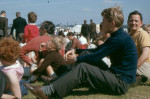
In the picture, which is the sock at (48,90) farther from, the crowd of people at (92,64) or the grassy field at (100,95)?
the grassy field at (100,95)

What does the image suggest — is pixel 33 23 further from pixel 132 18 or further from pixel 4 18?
pixel 4 18

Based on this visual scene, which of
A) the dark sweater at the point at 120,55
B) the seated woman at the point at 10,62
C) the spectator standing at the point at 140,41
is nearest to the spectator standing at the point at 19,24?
the spectator standing at the point at 140,41

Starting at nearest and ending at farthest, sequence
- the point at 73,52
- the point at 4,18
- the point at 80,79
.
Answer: the point at 80,79 → the point at 73,52 → the point at 4,18

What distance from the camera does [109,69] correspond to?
3.88m

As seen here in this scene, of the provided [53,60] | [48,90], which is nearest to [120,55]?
[48,90]

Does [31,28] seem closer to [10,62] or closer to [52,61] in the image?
[52,61]

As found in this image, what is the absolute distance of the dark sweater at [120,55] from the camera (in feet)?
12.0

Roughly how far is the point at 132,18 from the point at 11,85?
9.73 feet

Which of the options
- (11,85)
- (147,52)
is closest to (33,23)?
(147,52)

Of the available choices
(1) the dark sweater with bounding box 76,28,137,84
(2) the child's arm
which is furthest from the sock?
(2) the child's arm

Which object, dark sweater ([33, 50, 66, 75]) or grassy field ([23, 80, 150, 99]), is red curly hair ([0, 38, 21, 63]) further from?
dark sweater ([33, 50, 66, 75])

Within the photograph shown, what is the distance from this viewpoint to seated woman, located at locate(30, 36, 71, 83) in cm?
479

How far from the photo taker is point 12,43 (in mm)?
2926

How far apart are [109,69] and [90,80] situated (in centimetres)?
39
